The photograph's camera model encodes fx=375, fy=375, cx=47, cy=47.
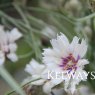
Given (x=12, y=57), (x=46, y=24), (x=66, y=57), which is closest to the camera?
(x=66, y=57)

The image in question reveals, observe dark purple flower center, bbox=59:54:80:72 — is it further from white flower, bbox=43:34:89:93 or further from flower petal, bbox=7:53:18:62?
flower petal, bbox=7:53:18:62

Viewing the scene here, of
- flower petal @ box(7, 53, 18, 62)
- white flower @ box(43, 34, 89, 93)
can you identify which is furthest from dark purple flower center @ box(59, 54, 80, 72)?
flower petal @ box(7, 53, 18, 62)

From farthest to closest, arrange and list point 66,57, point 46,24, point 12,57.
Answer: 1. point 46,24
2. point 12,57
3. point 66,57

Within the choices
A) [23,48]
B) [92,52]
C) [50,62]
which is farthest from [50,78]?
[23,48]

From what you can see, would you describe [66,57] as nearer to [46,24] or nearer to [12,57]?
[12,57]

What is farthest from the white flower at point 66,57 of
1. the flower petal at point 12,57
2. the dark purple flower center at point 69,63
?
the flower petal at point 12,57

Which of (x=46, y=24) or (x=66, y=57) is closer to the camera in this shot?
(x=66, y=57)

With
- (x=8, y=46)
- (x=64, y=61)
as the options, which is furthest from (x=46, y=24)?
(x=64, y=61)

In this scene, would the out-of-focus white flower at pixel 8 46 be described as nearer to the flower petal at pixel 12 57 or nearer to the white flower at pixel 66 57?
the flower petal at pixel 12 57
